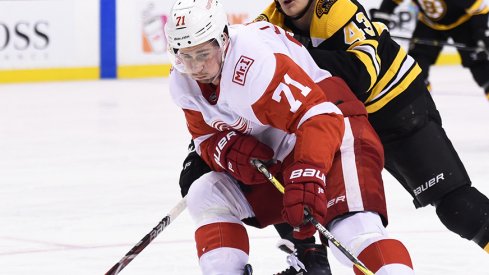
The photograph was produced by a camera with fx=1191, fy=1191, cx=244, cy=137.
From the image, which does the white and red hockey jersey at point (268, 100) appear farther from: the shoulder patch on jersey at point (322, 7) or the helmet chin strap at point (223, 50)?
the shoulder patch on jersey at point (322, 7)

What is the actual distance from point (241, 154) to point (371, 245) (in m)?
0.42

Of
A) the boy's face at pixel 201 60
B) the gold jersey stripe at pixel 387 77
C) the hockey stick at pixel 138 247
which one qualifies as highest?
the boy's face at pixel 201 60

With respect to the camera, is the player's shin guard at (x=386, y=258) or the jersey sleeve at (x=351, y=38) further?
the jersey sleeve at (x=351, y=38)

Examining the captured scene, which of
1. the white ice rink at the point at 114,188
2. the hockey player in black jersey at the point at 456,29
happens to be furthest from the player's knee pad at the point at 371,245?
the hockey player in black jersey at the point at 456,29

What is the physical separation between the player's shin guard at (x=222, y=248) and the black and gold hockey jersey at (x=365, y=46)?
0.62 meters

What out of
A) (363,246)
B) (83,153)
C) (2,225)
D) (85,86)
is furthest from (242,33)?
(85,86)

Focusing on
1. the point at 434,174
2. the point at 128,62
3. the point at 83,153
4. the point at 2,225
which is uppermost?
the point at 434,174

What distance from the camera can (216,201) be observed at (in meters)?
3.06

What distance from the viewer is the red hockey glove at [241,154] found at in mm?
3057

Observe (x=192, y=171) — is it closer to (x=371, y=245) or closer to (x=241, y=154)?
(x=241, y=154)

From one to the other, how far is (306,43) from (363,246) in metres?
0.87

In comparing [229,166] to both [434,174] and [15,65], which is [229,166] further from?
[15,65]

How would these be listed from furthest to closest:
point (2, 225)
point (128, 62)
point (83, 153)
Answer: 1. point (128, 62)
2. point (83, 153)
3. point (2, 225)

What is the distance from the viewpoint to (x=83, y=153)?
627 cm
